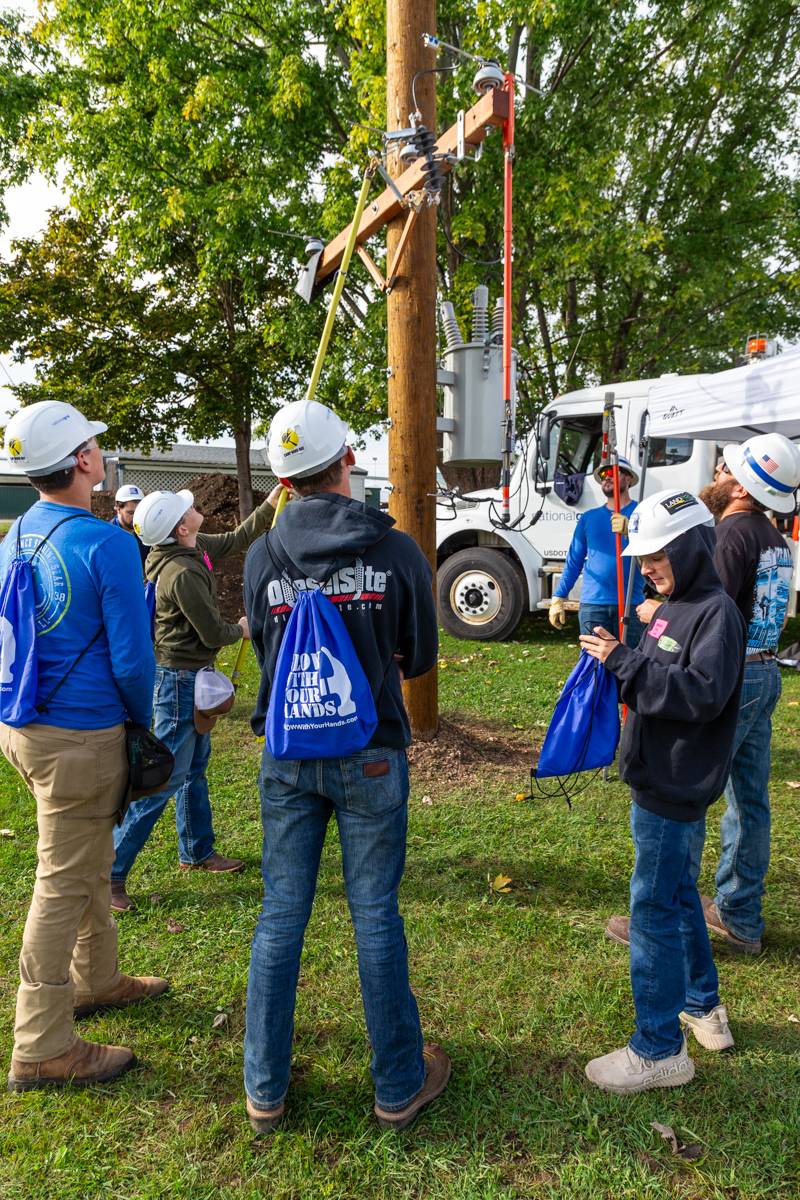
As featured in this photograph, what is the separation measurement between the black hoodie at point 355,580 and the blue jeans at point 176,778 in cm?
153

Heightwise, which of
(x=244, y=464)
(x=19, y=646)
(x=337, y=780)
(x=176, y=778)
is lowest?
(x=176, y=778)

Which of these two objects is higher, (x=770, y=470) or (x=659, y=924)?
(x=770, y=470)

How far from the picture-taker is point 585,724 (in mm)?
2857

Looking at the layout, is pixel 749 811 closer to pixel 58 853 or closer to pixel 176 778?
pixel 176 778

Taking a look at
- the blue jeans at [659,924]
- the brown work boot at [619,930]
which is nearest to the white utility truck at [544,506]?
the brown work boot at [619,930]

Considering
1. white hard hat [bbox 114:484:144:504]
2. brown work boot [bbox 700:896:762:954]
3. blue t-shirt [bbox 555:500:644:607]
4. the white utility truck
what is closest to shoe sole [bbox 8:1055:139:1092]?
brown work boot [bbox 700:896:762:954]

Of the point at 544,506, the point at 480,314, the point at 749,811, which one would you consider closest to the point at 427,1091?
the point at 749,811

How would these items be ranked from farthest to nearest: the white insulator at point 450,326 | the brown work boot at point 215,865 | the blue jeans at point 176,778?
1. the white insulator at point 450,326
2. the brown work boot at point 215,865
3. the blue jeans at point 176,778

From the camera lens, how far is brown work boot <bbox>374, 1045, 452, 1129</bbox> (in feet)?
7.61

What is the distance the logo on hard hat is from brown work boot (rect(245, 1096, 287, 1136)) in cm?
208

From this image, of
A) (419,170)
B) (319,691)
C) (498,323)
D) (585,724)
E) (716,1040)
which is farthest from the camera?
(498,323)

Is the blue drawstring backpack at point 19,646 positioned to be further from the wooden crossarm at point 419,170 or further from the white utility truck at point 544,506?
the white utility truck at point 544,506

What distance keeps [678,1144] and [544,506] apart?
7.93 metres

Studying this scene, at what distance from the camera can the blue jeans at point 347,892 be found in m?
2.18
